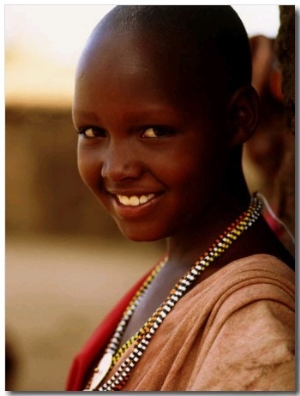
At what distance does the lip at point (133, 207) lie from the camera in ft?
3.59

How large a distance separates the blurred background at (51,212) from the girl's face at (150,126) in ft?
0.61

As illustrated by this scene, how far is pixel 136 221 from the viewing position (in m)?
1.12

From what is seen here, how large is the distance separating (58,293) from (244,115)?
1.32 meters

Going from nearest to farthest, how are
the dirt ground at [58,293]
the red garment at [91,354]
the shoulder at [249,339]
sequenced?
the shoulder at [249,339], the red garment at [91,354], the dirt ground at [58,293]

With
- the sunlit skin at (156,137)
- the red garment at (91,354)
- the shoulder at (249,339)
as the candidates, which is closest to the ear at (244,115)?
the sunlit skin at (156,137)

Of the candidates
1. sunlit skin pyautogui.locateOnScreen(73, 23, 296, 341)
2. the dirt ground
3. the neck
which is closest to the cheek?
sunlit skin pyautogui.locateOnScreen(73, 23, 296, 341)

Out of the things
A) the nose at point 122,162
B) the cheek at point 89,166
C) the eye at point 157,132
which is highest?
the eye at point 157,132

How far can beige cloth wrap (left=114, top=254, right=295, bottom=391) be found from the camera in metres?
0.95

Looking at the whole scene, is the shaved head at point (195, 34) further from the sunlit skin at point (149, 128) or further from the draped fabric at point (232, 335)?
the draped fabric at point (232, 335)

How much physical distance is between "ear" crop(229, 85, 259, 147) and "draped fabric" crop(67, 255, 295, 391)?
0.60 ft

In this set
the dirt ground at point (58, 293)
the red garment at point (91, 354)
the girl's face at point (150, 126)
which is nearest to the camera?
the girl's face at point (150, 126)

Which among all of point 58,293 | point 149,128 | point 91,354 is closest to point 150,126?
point 149,128

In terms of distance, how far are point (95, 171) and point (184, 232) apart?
0.57 ft

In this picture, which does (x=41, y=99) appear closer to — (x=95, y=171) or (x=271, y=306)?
(x=95, y=171)
